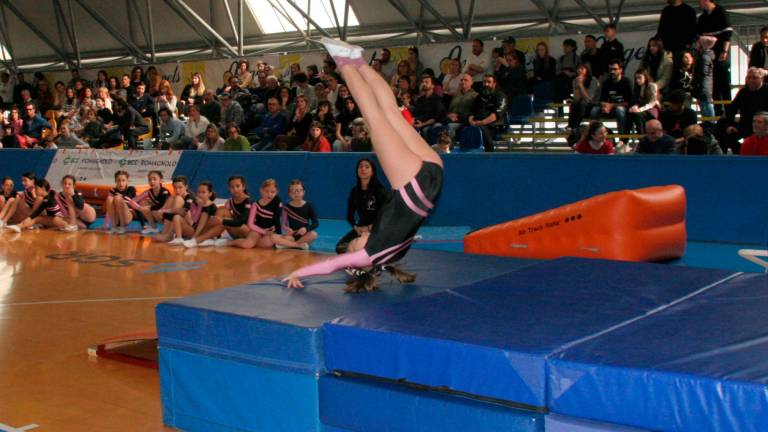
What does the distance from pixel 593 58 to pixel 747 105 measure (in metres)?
3.16

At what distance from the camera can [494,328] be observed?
138 inches

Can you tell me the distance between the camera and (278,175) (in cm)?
1216

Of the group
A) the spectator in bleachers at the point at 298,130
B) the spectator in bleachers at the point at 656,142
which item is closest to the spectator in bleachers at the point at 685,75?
the spectator in bleachers at the point at 656,142

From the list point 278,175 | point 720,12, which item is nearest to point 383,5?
point 278,175

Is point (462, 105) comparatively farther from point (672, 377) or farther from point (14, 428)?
point (672, 377)

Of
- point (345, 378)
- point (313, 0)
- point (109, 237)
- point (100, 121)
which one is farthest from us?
point (313, 0)

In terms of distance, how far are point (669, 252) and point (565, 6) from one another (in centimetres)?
1005

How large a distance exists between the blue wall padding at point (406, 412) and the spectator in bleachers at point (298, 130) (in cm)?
971

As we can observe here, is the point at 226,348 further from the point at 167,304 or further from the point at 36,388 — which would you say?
the point at 36,388

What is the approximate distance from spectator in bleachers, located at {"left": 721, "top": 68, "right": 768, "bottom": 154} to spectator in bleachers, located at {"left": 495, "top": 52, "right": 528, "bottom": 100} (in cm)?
379

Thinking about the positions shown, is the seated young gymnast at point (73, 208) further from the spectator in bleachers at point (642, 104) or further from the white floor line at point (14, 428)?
the white floor line at point (14, 428)

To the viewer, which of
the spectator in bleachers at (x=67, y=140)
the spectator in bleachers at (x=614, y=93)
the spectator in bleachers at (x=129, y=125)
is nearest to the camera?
the spectator in bleachers at (x=614, y=93)

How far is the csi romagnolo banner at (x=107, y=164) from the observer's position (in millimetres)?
13867

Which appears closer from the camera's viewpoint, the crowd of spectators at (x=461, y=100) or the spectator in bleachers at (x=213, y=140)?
the crowd of spectators at (x=461, y=100)
